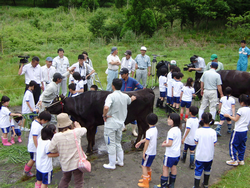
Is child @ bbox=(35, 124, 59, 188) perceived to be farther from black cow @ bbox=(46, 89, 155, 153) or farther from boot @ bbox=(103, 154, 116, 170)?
black cow @ bbox=(46, 89, 155, 153)

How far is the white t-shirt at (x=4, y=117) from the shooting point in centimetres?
563

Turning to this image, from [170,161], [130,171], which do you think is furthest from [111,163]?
[170,161]

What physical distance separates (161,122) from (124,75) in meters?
2.31

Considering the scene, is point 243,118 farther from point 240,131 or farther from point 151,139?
point 151,139

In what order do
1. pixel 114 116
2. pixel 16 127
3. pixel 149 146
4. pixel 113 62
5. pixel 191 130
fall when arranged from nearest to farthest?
pixel 149 146, pixel 114 116, pixel 191 130, pixel 16 127, pixel 113 62

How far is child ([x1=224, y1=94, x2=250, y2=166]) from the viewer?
16.8ft

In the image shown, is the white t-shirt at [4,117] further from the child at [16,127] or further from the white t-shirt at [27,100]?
the white t-shirt at [27,100]

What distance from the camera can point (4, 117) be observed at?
5684 mm

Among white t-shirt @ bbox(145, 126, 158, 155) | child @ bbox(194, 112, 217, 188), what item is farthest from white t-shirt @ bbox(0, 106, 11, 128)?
child @ bbox(194, 112, 217, 188)

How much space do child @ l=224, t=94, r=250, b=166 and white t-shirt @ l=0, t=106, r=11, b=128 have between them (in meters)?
5.11

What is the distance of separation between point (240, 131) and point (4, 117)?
535 cm

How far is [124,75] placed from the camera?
6.11 meters

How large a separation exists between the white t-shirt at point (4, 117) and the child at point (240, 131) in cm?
511

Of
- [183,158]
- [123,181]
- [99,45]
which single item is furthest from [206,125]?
[99,45]
